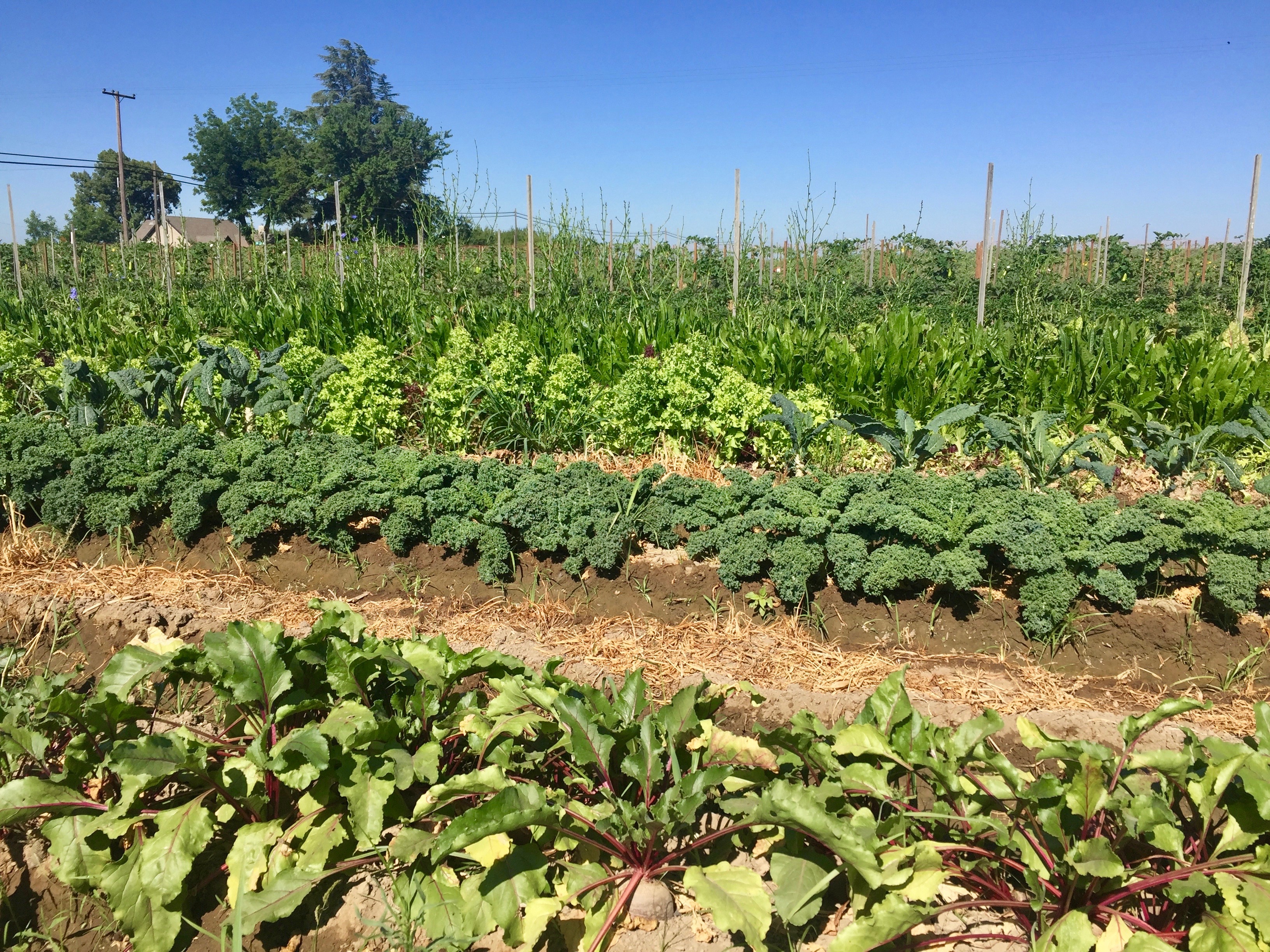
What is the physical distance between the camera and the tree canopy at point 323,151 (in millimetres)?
47750

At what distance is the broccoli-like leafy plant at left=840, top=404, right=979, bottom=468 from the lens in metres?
4.27

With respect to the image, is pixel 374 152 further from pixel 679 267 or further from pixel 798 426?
pixel 798 426

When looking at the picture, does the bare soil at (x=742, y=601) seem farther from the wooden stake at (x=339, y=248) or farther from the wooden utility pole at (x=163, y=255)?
the wooden utility pole at (x=163, y=255)

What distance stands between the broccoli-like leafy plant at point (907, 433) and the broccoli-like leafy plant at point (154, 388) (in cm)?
413

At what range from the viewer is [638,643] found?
11.4 ft

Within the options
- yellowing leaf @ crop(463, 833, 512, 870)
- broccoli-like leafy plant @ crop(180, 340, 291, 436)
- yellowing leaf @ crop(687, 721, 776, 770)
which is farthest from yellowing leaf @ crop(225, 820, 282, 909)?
broccoli-like leafy plant @ crop(180, 340, 291, 436)

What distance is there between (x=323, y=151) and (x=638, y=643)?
56216 millimetres

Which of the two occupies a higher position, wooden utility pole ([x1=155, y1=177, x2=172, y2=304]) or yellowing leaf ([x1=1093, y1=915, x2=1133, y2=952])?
wooden utility pole ([x1=155, y1=177, x2=172, y2=304])

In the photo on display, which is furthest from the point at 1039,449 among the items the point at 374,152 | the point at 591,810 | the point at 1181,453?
the point at 374,152

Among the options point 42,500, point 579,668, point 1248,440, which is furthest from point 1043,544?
point 42,500

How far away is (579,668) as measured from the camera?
3.29 meters

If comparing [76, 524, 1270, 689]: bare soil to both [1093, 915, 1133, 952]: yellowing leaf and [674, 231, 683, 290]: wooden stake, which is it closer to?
[1093, 915, 1133, 952]: yellowing leaf

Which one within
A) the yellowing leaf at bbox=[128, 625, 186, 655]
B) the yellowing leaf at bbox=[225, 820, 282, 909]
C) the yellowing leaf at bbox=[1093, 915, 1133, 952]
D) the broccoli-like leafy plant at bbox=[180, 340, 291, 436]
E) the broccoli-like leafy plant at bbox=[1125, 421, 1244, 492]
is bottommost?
the yellowing leaf at bbox=[225, 820, 282, 909]

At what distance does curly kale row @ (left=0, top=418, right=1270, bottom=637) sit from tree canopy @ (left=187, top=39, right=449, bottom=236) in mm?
39702
